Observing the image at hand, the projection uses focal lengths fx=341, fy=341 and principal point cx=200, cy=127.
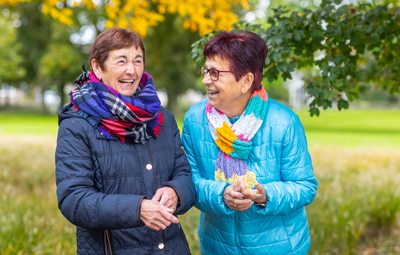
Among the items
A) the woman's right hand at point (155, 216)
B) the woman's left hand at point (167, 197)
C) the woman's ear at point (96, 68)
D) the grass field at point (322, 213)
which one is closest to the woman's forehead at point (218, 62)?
the woman's ear at point (96, 68)

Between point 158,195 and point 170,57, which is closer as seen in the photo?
point 158,195

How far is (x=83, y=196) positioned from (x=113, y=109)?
471 millimetres

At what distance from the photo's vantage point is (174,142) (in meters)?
2.10

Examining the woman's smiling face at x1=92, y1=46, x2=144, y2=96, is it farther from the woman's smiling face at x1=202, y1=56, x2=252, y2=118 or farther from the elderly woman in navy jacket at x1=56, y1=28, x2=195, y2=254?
the woman's smiling face at x1=202, y1=56, x2=252, y2=118

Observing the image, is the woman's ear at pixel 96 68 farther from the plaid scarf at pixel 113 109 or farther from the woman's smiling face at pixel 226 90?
the woman's smiling face at pixel 226 90

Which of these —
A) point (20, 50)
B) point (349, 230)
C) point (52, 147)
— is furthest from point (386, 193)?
point (20, 50)

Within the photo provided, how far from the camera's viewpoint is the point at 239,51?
196cm

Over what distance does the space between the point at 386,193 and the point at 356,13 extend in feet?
10.5

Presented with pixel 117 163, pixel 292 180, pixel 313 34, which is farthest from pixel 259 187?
pixel 313 34

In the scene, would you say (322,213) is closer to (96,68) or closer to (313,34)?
(313,34)

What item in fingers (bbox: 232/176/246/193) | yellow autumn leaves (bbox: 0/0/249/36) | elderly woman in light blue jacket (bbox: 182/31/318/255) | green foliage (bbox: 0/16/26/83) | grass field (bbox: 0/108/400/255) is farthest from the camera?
green foliage (bbox: 0/16/26/83)

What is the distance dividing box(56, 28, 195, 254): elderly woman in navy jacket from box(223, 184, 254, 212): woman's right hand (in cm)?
21

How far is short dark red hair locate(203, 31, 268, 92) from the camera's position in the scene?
1.97m

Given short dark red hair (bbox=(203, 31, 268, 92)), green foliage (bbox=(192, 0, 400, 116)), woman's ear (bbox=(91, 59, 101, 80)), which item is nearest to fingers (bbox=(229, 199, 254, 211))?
short dark red hair (bbox=(203, 31, 268, 92))
